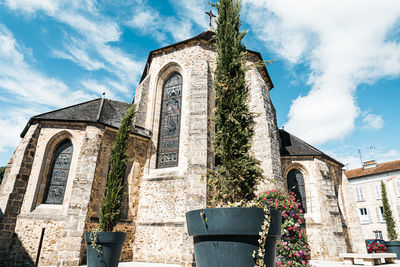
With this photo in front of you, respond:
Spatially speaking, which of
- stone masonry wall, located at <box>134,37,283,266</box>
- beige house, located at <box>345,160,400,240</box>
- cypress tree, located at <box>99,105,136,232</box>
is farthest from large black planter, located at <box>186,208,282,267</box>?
beige house, located at <box>345,160,400,240</box>

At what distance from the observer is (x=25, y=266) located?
8.31 metres

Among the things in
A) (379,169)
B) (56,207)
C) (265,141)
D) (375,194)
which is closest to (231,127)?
(265,141)

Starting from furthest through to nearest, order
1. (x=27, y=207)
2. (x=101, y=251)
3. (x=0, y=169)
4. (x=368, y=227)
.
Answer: (x=0, y=169), (x=368, y=227), (x=27, y=207), (x=101, y=251)

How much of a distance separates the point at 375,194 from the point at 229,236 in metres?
27.6

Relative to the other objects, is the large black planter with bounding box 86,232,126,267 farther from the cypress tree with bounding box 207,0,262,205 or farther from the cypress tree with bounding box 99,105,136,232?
the cypress tree with bounding box 207,0,262,205

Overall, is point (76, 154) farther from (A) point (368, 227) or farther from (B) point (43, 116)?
(A) point (368, 227)

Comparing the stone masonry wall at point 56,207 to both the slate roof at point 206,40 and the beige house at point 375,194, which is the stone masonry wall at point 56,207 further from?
the beige house at point 375,194

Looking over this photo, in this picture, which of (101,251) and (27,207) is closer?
(101,251)

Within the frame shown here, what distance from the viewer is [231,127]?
3334mm

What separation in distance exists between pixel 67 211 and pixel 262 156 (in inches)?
315

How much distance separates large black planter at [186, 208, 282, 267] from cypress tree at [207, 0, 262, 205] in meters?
1.07

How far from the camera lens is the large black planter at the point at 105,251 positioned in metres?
5.95

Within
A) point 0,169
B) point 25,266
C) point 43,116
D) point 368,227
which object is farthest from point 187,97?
point 0,169

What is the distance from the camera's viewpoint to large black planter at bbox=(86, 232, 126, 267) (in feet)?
19.5
